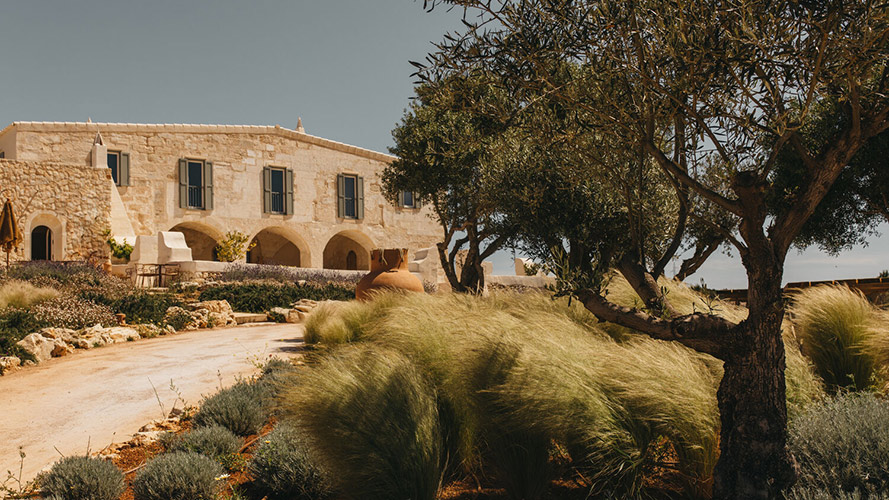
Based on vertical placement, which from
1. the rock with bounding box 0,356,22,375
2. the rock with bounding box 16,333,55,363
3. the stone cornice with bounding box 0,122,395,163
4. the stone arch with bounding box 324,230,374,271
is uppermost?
the stone cornice with bounding box 0,122,395,163

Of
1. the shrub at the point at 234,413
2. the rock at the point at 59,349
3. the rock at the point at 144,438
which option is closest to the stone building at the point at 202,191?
the rock at the point at 59,349

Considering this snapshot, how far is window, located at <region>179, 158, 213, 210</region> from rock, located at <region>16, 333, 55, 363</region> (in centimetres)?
1406

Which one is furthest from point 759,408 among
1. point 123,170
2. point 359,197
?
point 359,197

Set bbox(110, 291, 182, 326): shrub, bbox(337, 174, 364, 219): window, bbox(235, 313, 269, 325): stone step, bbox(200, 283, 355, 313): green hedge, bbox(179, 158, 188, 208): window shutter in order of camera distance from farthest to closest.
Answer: bbox(337, 174, 364, 219): window, bbox(179, 158, 188, 208): window shutter, bbox(200, 283, 355, 313): green hedge, bbox(235, 313, 269, 325): stone step, bbox(110, 291, 182, 326): shrub

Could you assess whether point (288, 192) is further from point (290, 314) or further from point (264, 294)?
point (290, 314)

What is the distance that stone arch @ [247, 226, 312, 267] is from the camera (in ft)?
83.7

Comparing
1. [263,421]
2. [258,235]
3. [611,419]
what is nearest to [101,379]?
[263,421]

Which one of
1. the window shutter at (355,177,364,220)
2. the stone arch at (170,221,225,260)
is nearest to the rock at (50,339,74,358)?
the stone arch at (170,221,225,260)

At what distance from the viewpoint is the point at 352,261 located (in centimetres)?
2744

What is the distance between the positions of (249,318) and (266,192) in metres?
11.6

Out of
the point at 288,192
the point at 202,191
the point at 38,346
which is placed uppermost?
the point at 288,192

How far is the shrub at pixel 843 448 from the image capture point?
2.72 meters

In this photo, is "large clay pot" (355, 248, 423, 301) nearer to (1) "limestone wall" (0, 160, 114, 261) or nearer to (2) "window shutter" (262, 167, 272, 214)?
(1) "limestone wall" (0, 160, 114, 261)

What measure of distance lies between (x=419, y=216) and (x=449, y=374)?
75.8 feet
